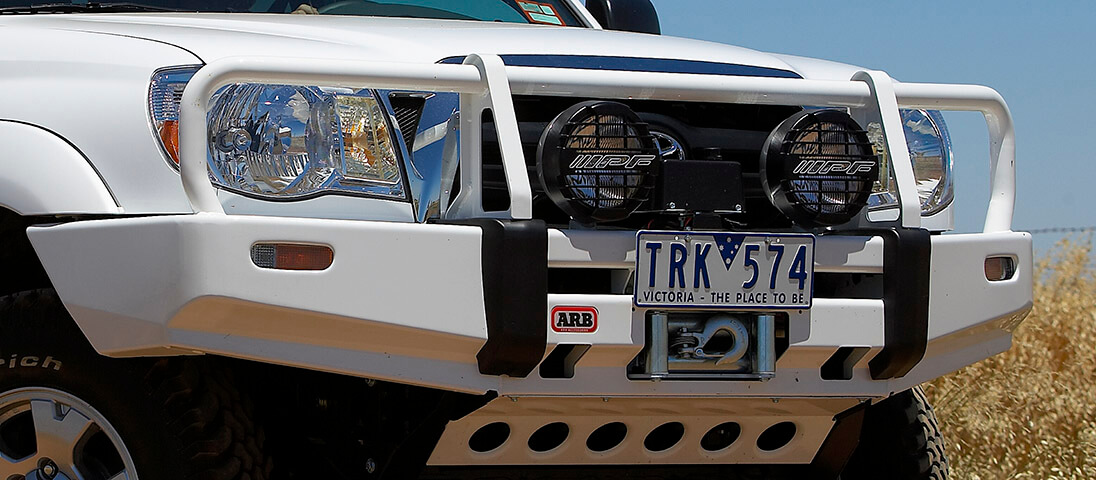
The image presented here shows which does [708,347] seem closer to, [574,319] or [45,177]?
[574,319]

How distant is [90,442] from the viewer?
337 centimetres

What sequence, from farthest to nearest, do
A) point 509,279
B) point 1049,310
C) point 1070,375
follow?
point 1049,310 → point 1070,375 → point 509,279

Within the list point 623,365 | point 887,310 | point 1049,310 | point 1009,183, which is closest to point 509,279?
point 623,365

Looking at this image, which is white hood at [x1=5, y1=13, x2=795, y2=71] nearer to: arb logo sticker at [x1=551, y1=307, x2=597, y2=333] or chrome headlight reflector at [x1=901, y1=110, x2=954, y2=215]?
chrome headlight reflector at [x1=901, y1=110, x2=954, y2=215]

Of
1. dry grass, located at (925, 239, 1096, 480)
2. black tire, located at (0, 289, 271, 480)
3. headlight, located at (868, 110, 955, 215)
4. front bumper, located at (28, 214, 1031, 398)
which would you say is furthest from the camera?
dry grass, located at (925, 239, 1096, 480)

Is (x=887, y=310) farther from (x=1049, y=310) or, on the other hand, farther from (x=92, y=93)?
(x=1049, y=310)

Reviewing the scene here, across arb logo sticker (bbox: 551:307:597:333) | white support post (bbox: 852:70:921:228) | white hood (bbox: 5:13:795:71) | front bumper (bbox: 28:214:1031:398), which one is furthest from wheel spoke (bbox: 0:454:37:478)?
white support post (bbox: 852:70:921:228)

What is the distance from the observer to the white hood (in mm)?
3344

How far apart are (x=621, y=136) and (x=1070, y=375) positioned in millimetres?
4294

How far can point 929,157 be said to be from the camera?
3840 millimetres

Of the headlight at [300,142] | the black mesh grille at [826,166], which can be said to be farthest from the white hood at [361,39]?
the black mesh grille at [826,166]

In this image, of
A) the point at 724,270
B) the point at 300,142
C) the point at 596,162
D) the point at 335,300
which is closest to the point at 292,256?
the point at 335,300

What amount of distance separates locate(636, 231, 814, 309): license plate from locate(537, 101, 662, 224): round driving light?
0.35 feet

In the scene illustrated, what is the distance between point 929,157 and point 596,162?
1.06 meters
